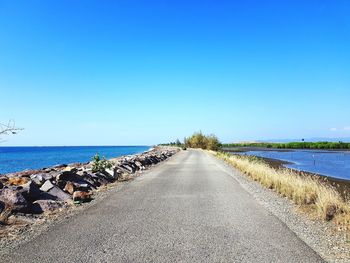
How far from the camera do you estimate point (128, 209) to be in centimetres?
1154

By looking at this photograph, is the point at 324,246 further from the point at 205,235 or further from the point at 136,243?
the point at 136,243

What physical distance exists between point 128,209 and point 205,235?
3.88 meters

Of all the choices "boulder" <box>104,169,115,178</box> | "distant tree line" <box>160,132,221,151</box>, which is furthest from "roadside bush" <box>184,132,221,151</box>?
"boulder" <box>104,169,115,178</box>

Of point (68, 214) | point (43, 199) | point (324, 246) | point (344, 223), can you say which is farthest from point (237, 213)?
point (43, 199)

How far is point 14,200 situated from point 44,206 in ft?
3.24

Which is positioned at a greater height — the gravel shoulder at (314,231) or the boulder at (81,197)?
the boulder at (81,197)

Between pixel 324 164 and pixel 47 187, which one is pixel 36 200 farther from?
pixel 324 164

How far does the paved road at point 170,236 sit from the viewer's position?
267 inches

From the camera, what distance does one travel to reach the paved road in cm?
679

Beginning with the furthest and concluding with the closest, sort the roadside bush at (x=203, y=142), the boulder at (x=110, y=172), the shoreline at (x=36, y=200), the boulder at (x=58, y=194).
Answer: the roadside bush at (x=203, y=142) → the boulder at (x=110, y=172) → the boulder at (x=58, y=194) → the shoreline at (x=36, y=200)

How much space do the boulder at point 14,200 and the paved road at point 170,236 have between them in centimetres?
162

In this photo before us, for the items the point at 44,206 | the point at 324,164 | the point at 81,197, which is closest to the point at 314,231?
the point at 44,206

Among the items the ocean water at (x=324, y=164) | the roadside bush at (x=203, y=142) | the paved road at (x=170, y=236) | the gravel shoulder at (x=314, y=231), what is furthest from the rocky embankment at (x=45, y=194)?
the roadside bush at (x=203, y=142)

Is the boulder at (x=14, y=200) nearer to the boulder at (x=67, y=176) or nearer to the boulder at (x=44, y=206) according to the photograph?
the boulder at (x=44, y=206)
